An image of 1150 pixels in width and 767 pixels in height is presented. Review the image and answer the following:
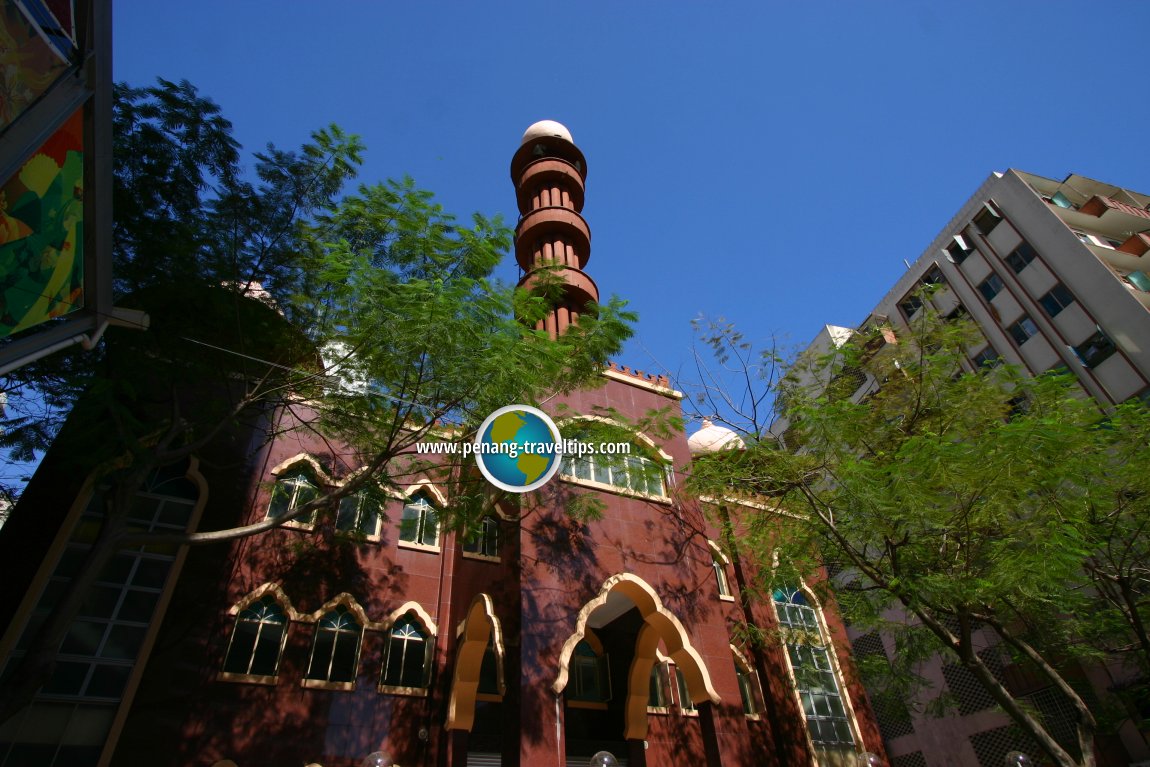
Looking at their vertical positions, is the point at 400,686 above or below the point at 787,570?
below

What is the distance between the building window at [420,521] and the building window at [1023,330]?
2039 cm

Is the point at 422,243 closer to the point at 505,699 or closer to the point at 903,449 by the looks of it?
the point at 505,699

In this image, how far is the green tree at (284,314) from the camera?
8039 millimetres

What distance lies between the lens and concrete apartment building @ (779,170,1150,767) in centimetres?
1706

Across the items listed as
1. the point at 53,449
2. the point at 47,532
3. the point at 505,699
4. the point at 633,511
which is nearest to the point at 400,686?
the point at 505,699

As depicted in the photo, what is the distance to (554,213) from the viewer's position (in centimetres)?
1850

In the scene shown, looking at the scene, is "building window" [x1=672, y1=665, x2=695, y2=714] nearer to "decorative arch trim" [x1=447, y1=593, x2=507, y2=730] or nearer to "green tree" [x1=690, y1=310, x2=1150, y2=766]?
"green tree" [x1=690, y1=310, x2=1150, y2=766]

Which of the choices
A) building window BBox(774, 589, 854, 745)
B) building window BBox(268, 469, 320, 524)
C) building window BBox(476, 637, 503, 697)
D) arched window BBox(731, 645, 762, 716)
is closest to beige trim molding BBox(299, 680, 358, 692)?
building window BBox(476, 637, 503, 697)

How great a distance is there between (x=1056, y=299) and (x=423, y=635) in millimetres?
21948

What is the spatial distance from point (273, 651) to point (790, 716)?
392 inches

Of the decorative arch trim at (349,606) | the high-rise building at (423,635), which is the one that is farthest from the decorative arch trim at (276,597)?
the decorative arch trim at (349,606)

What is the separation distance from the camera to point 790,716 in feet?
40.6

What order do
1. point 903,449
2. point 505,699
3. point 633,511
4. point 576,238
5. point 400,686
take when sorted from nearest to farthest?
1. point 903,449
2. point 505,699
3. point 400,686
4. point 633,511
5. point 576,238
